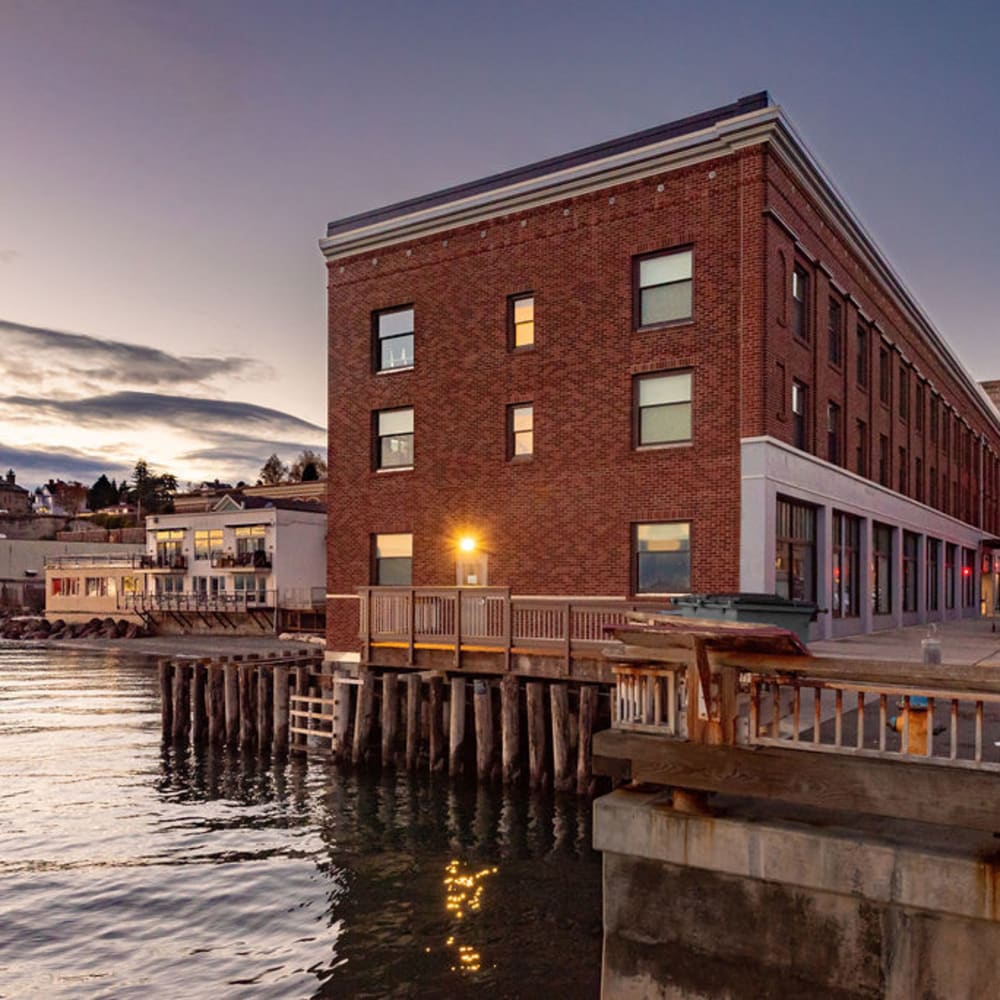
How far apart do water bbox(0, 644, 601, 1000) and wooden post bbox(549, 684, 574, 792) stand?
2.47ft

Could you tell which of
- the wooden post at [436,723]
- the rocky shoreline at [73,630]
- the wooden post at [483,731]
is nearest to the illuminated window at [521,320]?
the wooden post at [436,723]

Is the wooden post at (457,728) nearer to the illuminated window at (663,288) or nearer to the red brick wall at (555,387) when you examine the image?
the red brick wall at (555,387)

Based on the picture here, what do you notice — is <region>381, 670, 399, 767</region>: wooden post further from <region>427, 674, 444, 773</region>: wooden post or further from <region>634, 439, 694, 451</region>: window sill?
Answer: <region>634, 439, 694, 451</region>: window sill

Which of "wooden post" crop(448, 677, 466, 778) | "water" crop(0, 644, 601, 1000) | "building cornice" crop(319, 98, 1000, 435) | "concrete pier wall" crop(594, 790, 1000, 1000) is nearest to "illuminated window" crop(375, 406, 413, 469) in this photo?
"building cornice" crop(319, 98, 1000, 435)

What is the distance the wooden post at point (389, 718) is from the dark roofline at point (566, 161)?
627 inches

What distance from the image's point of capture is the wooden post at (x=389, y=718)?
21.6m

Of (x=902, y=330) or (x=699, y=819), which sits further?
(x=902, y=330)

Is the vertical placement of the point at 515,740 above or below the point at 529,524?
below

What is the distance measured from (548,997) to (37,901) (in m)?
8.45

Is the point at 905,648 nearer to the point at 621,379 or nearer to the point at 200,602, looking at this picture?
the point at 621,379

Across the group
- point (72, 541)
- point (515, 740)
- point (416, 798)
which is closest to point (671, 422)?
point (515, 740)

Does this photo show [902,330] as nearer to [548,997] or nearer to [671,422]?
[671,422]

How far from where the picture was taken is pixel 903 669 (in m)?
6.98

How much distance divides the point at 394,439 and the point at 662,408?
32.3 feet
